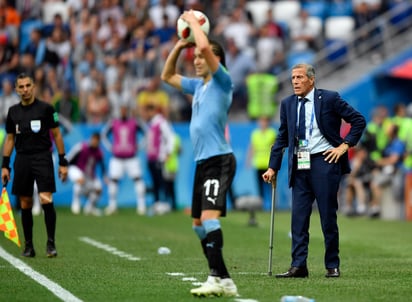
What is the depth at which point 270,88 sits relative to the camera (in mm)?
28438

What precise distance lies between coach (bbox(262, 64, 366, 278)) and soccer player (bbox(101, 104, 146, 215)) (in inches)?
564

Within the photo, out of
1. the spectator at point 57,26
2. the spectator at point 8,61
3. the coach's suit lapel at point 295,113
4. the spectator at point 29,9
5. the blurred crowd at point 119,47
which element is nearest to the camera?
the coach's suit lapel at point 295,113

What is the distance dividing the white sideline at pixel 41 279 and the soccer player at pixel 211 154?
113 cm

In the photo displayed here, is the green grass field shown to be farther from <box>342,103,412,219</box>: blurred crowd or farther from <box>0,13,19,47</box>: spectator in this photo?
<box>0,13,19,47</box>: spectator

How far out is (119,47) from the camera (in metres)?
29.4

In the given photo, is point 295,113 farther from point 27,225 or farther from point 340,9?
point 340,9

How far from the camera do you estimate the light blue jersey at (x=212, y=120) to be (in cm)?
1100

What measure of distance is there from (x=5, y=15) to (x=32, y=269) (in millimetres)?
17200

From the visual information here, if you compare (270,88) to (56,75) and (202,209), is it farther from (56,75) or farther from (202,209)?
(202,209)

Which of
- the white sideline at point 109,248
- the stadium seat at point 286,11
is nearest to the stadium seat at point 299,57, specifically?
the stadium seat at point 286,11

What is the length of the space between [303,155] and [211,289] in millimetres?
2715

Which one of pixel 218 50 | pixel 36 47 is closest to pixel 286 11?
pixel 36 47

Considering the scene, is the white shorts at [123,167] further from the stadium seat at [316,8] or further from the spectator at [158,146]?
the stadium seat at [316,8]

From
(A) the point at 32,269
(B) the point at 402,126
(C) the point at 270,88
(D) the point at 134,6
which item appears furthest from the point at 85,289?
(D) the point at 134,6
